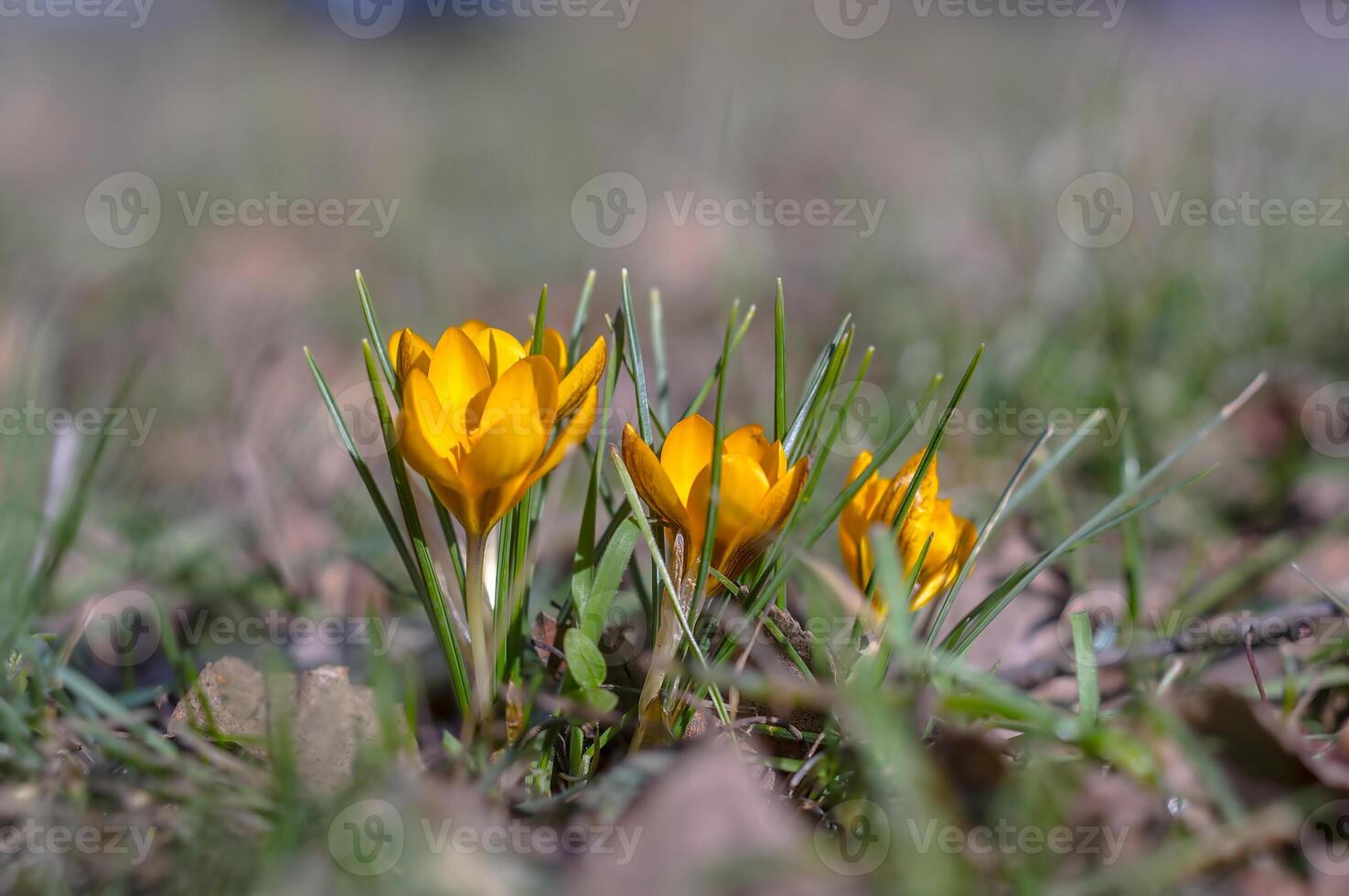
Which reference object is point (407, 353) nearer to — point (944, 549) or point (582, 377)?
point (582, 377)

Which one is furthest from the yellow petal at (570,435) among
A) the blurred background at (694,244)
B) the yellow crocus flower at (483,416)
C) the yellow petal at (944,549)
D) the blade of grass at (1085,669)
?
the blurred background at (694,244)

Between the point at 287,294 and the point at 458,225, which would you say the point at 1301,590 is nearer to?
the point at 287,294

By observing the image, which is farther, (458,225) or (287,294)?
(458,225)

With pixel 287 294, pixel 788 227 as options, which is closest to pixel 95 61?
pixel 287 294

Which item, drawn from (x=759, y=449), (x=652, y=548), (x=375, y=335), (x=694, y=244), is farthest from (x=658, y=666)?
(x=694, y=244)

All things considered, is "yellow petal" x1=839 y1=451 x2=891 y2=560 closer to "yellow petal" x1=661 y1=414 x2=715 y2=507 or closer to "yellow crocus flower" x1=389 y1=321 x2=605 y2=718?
"yellow petal" x1=661 y1=414 x2=715 y2=507

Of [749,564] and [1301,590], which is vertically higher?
[749,564]

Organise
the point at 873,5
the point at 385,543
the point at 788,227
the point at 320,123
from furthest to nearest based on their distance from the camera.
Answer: the point at 873,5 → the point at 320,123 → the point at 788,227 → the point at 385,543

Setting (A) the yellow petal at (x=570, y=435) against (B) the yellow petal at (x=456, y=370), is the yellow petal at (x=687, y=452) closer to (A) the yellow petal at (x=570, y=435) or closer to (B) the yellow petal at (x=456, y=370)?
(A) the yellow petal at (x=570, y=435)
